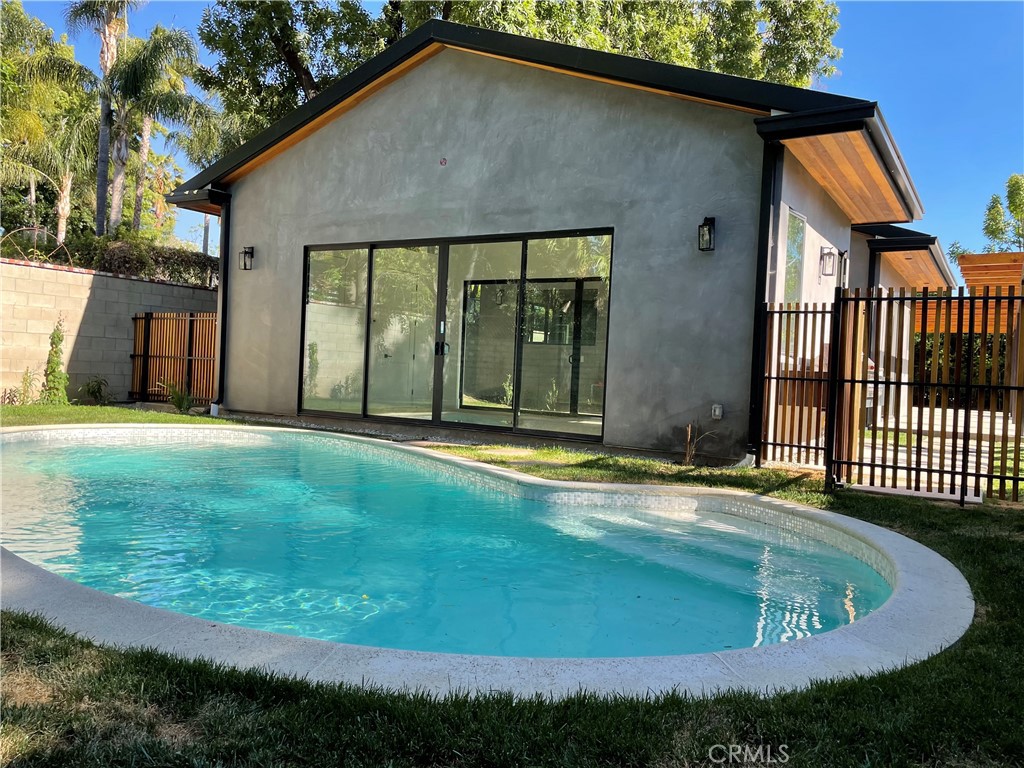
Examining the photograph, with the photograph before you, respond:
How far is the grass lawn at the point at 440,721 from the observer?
5.52ft

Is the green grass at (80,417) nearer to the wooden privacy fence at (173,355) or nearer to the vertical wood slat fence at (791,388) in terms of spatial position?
the wooden privacy fence at (173,355)

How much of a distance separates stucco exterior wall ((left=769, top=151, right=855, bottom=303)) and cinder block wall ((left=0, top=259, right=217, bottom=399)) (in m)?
11.0

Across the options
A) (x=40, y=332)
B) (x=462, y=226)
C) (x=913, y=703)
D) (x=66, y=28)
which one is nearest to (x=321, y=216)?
(x=462, y=226)

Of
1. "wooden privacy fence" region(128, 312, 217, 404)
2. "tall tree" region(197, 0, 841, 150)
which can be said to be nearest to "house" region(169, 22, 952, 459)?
"wooden privacy fence" region(128, 312, 217, 404)

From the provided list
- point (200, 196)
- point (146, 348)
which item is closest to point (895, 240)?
point (200, 196)

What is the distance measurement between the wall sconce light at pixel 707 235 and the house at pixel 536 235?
0.03 metres

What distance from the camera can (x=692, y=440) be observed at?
7273mm

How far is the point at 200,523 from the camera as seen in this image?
5.03 metres

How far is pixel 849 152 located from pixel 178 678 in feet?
24.0

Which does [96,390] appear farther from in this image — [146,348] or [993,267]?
[993,267]

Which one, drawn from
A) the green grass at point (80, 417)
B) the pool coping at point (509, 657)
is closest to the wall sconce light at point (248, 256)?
the green grass at point (80, 417)

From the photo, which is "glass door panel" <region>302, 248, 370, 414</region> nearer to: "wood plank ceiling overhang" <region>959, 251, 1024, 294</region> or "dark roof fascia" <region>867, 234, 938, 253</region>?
"dark roof fascia" <region>867, 234, 938, 253</region>

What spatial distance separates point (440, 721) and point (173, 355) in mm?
11990

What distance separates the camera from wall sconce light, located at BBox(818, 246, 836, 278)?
876 cm
